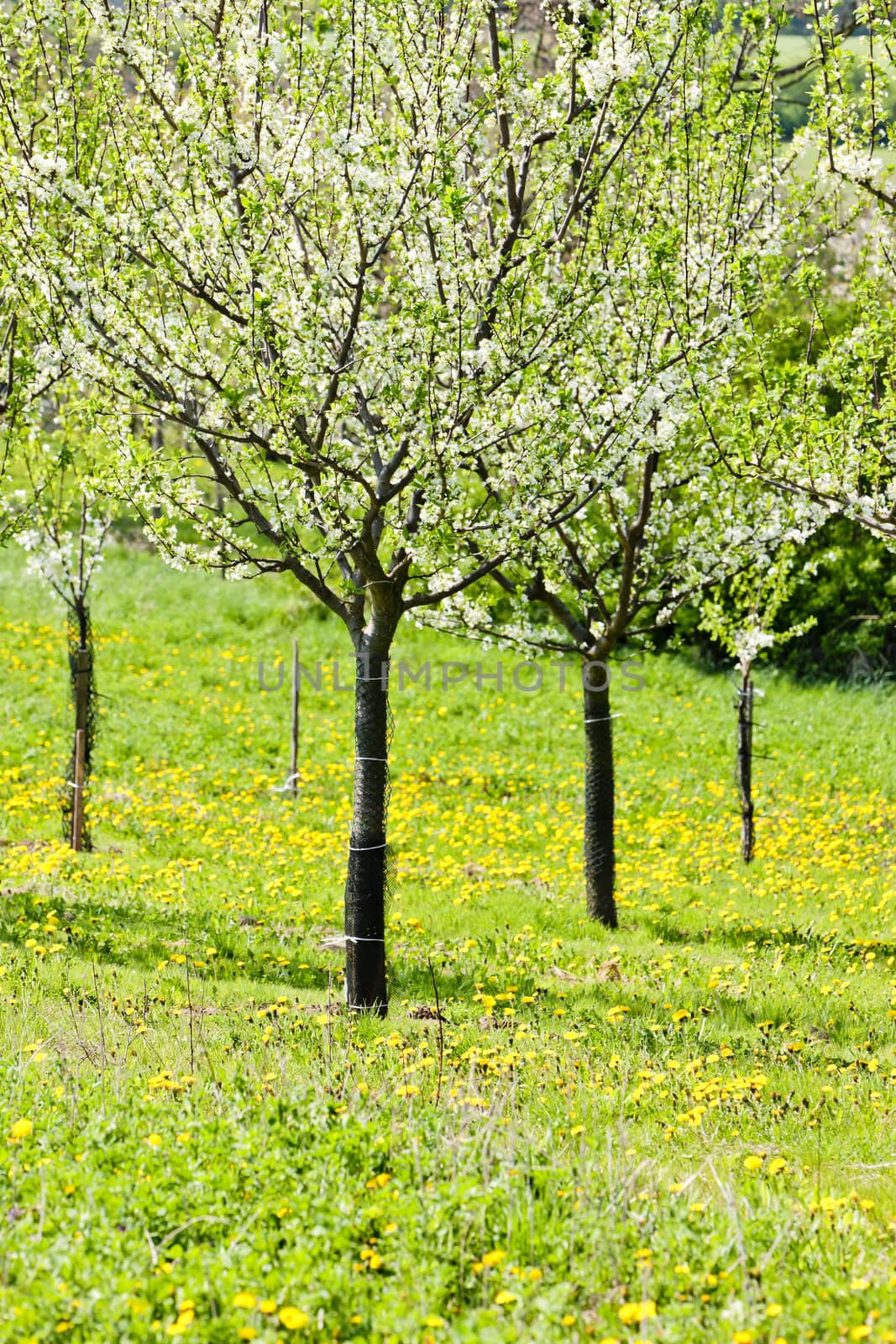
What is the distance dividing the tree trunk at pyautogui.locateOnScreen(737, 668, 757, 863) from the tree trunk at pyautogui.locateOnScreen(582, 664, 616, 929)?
309 cm

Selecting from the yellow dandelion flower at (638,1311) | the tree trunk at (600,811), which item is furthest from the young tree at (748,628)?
the yellow dandelion flower at (638,1311)

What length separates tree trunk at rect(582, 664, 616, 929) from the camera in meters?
10.7

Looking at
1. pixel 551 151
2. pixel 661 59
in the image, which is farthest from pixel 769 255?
pixel 551 151

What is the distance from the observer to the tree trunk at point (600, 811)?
1069 centimetres

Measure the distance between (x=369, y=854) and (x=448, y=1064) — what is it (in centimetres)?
183

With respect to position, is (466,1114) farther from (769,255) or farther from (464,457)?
(769,255)

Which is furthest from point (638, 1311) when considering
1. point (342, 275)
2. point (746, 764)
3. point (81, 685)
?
point (81, 685)

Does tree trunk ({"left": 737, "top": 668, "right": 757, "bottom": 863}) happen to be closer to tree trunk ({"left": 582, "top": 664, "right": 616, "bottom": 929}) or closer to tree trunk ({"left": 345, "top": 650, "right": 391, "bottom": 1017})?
tree trunk ({"left": 582, "top": 664, "right": 616, "bottom": 929})

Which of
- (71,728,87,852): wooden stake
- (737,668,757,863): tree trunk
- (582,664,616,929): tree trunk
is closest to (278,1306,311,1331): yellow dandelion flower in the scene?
Answer: (582,664,616,929): tree trunk

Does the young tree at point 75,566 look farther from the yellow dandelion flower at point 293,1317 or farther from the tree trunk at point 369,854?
the yellow dandelion flower at point 293,1317

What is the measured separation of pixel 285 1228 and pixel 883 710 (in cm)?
1912

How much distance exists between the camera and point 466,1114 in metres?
4.40

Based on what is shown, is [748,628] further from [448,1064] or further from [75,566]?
[448,1064]

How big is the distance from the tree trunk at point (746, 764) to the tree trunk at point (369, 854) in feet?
22.7
